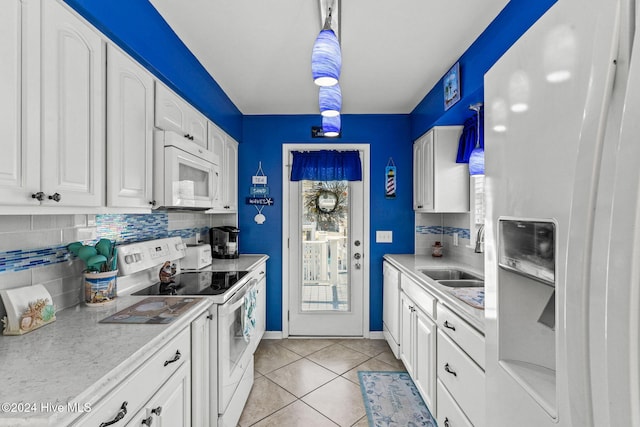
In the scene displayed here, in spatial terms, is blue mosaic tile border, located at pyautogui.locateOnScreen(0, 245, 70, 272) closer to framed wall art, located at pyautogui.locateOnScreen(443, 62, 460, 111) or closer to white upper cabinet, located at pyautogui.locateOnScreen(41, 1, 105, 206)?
white upper cabinet, located at pyautogui.locateOnScreen(41, 1, 105, 206)

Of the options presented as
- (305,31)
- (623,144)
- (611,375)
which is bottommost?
(611,375)

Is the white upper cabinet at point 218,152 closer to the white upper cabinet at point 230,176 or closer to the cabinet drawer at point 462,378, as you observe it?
the white upper cabinet at point 230,176

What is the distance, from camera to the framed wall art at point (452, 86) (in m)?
2.24


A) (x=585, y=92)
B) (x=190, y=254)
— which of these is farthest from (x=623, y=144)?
(x=190, y=254)

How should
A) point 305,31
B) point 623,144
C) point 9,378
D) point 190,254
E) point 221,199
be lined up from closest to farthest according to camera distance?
1. point 623,144
2. point 9,378
3. point 305,31
4. point 190,254
5. point 221,199

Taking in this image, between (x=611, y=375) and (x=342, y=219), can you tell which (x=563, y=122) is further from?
(x=342, y=219)

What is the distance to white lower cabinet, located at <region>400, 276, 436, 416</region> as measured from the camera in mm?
2072

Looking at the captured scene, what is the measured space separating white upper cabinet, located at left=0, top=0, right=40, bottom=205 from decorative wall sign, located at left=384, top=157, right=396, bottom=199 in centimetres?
298

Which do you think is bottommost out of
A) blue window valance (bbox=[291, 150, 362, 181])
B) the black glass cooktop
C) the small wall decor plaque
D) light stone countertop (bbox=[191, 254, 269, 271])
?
the black glass cooktop

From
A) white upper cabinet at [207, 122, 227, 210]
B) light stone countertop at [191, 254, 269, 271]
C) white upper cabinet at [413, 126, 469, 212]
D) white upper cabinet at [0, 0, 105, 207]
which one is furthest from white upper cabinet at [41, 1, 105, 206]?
white upper cabinet at [413, 126, 469, 212]

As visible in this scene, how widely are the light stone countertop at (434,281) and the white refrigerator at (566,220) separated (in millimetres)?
540

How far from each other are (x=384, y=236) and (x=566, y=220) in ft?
9.48

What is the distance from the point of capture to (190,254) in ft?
8.53

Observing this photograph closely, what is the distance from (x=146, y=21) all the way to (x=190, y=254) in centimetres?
165
